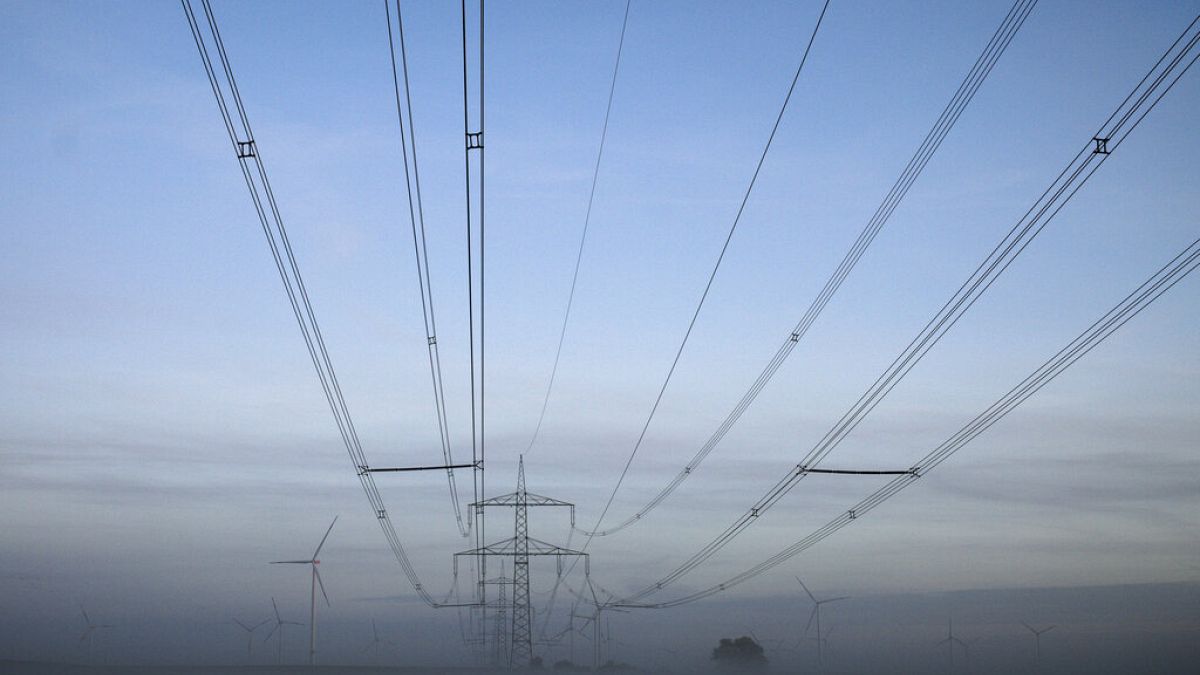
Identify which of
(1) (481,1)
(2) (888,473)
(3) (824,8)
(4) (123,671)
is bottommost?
(4) (123,671)

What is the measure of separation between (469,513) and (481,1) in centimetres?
7306

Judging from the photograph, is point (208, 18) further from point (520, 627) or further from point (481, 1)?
point (520, 627)

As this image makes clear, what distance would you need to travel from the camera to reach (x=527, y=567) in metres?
92.6

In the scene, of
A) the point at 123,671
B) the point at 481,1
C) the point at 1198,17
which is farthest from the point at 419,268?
the point at 123,671

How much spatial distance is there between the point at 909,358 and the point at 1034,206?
886 cm

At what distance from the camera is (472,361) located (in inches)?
1491

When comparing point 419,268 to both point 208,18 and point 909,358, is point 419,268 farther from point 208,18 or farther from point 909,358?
point 909,358

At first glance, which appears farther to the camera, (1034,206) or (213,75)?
(1034,206)

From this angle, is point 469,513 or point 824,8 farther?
point 469,513

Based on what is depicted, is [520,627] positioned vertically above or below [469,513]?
below

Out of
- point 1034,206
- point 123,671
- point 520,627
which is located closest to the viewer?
point 1034,206

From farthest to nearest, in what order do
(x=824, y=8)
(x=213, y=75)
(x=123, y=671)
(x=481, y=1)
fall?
(x=123, y=671) < (x=824, y=8) < (x=213, y=75) < (x=481, y=1)

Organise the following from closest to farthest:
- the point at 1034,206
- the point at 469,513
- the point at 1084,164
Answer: the point at 1084,164, the point at 1034,206, the point at 469,513

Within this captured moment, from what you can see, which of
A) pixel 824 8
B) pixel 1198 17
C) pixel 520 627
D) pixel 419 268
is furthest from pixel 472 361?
pixel 520 627
